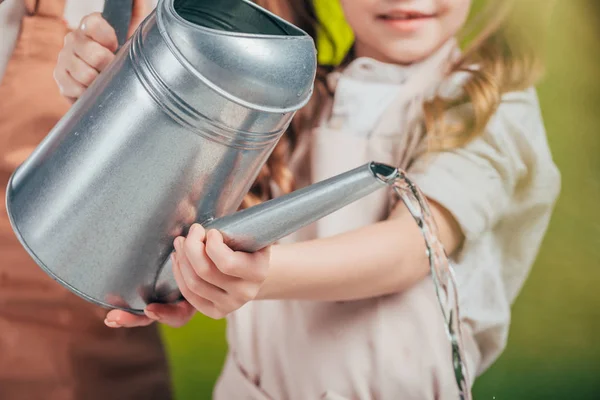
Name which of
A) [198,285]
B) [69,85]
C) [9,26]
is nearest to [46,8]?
[9,26]

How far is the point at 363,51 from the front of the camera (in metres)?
0.84

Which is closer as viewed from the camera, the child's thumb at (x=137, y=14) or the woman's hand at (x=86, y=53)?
the woman's hand at (x=86, y=53)

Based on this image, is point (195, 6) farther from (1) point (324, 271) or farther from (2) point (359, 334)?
(2) point (359, 334)

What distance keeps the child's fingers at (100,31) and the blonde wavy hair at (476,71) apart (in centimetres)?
23

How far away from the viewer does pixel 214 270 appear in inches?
21.1

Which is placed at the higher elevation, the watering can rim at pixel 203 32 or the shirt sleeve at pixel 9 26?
the watering can rim at pixel 203 32

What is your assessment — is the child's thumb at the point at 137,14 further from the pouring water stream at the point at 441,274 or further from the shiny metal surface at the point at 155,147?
the pouring water stream at the point at 441,274

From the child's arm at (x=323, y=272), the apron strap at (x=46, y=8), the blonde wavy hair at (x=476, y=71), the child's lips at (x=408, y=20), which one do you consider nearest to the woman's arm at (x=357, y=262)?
the child's arm at (x=323, y=272)

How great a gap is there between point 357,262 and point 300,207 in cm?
24

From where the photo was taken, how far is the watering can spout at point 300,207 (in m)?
0.49

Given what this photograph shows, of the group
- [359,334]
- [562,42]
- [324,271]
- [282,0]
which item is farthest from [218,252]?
[562,42]

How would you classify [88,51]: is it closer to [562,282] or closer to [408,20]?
[408,20]

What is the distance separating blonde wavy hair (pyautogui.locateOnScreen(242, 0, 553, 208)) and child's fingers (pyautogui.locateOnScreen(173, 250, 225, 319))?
26 centimetres

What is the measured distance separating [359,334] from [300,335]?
7 centimetres
